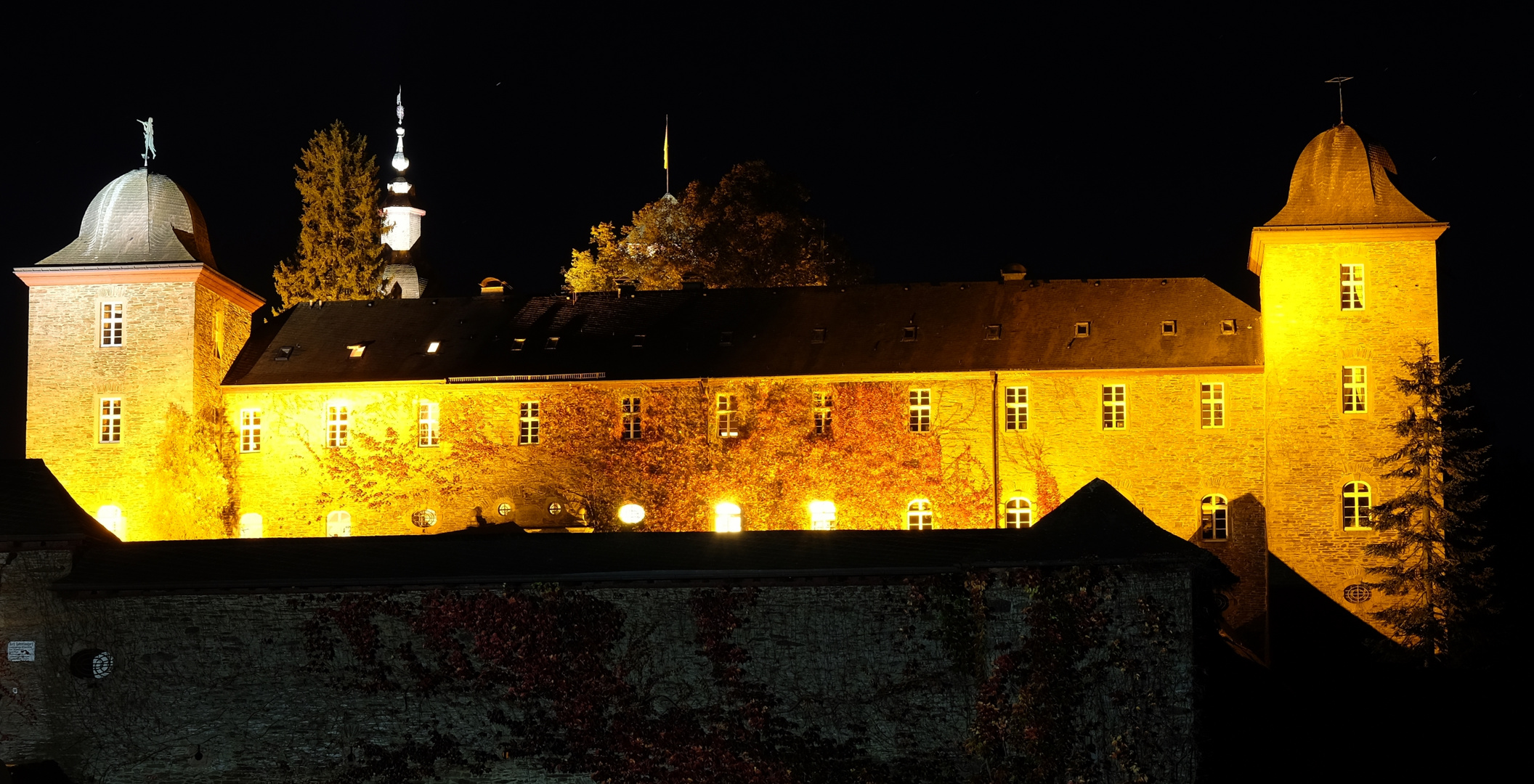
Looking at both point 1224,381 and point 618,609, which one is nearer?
point 618,609

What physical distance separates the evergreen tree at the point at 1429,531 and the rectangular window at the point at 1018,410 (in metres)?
7.04

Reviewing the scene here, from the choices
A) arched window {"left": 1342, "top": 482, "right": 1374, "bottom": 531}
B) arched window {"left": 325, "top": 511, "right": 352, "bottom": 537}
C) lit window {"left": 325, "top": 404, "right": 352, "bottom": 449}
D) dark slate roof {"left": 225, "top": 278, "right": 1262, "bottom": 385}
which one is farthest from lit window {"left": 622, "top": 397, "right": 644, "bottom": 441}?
arched window {"left": 1342, "top": 482, "right": 1374, "bottom": 531}

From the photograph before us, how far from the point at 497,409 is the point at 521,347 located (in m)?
1.75

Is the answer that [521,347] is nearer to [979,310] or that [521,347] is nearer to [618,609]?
[979,310]

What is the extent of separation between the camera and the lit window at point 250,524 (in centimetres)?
3759

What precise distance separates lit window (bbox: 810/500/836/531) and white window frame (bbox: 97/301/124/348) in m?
15.2

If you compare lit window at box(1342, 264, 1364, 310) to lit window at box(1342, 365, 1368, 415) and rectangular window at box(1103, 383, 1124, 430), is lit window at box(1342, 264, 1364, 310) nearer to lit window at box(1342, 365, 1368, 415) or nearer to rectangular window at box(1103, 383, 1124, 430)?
lit window at box(1342, 365, 1368, 415)

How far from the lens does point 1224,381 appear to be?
3516cm

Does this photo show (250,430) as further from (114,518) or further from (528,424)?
(528,424)

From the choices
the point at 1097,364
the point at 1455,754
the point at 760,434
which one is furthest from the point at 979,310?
the point at 1455,754

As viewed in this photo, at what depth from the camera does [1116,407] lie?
116 feet

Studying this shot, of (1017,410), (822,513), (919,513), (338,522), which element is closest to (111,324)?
(338,522)

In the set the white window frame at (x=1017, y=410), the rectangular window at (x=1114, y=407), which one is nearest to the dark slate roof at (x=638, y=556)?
the white window frame at (x=1017, y=410)

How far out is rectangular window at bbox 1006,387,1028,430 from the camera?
35.6 metres
